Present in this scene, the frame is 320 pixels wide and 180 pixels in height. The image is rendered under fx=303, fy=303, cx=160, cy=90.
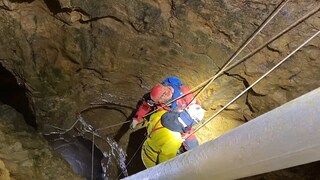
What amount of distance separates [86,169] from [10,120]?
2.59 m

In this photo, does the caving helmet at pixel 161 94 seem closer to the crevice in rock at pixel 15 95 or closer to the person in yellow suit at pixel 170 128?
the person in yellow suit at pixel 170 128

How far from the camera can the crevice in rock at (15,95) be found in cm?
495

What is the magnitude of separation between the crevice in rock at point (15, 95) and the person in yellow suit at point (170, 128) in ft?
7.73

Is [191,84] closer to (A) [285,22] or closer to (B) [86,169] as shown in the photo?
(A) [285,22]

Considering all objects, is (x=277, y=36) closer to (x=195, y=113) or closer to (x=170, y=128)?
(x=195, y=113)

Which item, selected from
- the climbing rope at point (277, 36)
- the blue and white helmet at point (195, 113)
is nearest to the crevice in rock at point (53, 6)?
the blue and white helmet at point (195, 113)

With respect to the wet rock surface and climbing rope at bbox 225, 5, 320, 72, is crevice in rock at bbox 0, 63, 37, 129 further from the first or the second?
climbing rope at bbox 225, 5, 320, 72

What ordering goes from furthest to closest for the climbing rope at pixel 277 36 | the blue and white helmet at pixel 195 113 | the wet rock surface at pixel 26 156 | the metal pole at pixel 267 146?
the blue and white helmet at pixel 195 113, the wet rock surface at pixel 26 156, the climbing rope at pixel 277 36, the metal pole at pixel 267 146

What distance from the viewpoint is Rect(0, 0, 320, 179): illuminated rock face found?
3273 mm

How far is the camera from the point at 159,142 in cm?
357

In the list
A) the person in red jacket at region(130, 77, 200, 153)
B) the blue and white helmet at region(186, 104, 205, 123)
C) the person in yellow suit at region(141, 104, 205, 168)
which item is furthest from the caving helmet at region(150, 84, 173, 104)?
the blue and white helmet at region(186, 104, 205, 123)

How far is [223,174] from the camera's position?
1.51 m

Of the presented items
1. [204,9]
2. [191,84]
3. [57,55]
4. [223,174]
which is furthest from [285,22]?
[57,55]

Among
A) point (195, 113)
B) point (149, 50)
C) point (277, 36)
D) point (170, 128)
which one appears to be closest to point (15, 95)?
Result: point (149, 50)
